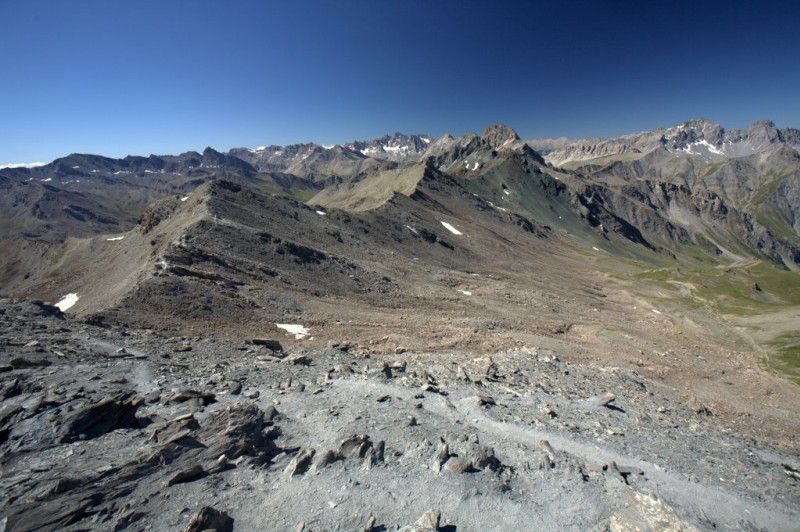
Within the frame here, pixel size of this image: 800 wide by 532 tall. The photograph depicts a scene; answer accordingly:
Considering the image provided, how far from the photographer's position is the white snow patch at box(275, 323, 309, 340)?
3288 cm

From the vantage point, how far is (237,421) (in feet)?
50.4

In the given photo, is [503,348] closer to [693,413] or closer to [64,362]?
[693,413]

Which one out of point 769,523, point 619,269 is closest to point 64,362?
point 769,523

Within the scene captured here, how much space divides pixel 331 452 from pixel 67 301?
48.3 meters

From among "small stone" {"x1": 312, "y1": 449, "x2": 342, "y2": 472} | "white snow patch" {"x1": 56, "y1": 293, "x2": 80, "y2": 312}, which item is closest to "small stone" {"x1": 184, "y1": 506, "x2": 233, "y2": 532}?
"small stone" {"x1": 312, "y1": 449, "x2": 342, "y2": 472}

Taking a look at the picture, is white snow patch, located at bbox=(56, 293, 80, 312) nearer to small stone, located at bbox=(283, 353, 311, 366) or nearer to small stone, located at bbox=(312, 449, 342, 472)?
small stone, located at bbox=(283, 353, 311, 366)

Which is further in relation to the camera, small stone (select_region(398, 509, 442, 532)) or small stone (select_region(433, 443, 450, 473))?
small stone (select_region(433, 443, 450, 473))

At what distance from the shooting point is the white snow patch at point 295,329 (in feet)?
108

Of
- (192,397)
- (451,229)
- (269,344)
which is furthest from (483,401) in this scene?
(451,229)

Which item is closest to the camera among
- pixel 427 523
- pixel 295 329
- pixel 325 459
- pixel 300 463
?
pixel 427 523

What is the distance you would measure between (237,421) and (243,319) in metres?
19.1

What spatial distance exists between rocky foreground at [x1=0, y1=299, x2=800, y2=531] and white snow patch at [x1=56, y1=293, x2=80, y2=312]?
23.7 metres

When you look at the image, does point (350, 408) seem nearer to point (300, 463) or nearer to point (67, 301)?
point (300, 463)

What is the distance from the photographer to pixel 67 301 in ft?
151
